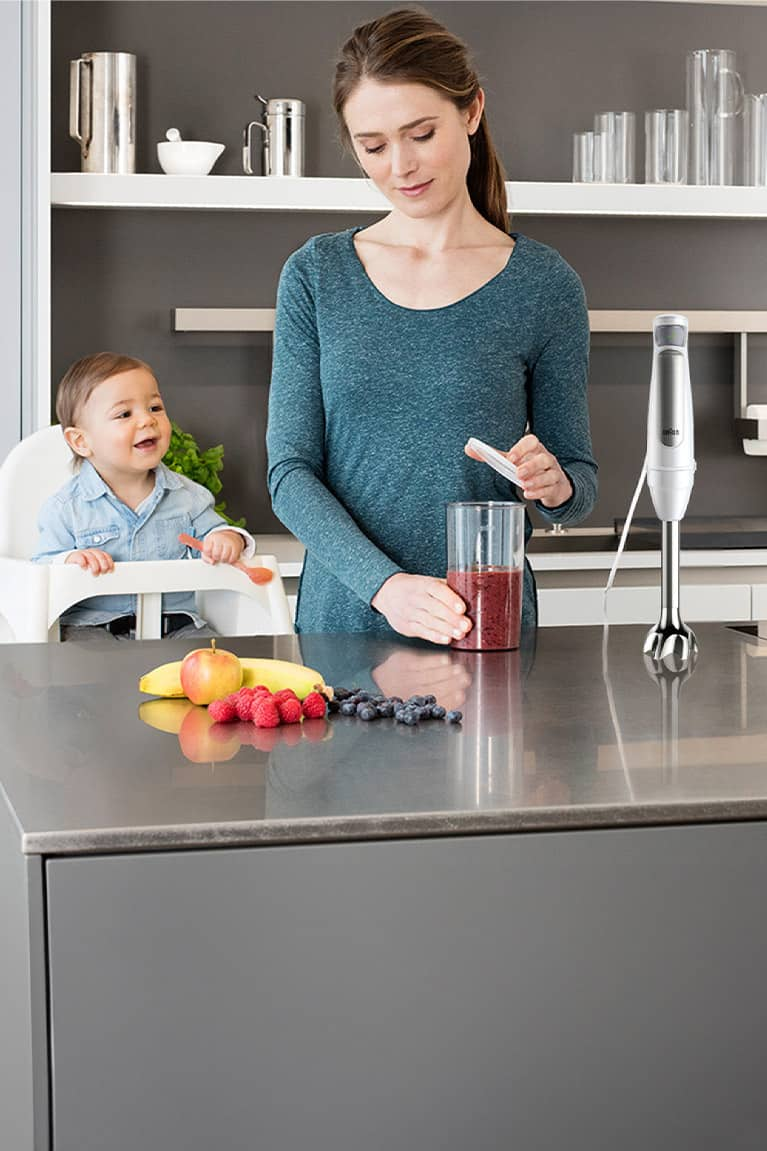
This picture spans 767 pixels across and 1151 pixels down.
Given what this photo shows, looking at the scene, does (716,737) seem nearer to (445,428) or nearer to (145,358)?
(445,428)

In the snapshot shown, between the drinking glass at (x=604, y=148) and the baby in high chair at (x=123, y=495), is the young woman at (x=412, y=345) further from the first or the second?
the drinking glass at (x=604, y=148)

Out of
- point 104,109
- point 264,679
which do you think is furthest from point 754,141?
point 264,679

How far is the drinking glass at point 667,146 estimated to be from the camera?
3.65 metres

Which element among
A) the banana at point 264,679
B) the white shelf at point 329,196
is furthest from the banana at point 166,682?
the white shelf at point 329,196

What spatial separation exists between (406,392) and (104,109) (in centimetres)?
204

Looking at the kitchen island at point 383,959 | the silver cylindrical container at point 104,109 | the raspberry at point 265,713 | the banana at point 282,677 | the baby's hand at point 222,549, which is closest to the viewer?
the kitchen island at point 383,959

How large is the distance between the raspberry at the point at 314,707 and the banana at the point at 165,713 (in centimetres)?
10

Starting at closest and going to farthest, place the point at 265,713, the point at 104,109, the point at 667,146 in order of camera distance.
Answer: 1. the point at 265,713
2. the point at 104,109
3. the point at 667,146

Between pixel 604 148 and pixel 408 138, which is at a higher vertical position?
pixel 604 148

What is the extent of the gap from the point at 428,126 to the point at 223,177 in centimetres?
192

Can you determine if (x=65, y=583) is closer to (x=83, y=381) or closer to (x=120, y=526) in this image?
(x=120, y=526)

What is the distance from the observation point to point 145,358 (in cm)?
377

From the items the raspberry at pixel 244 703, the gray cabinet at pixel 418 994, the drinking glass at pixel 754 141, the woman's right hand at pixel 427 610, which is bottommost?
the gray cabinet at pixel 418 994

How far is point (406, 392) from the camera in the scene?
5.66ft
